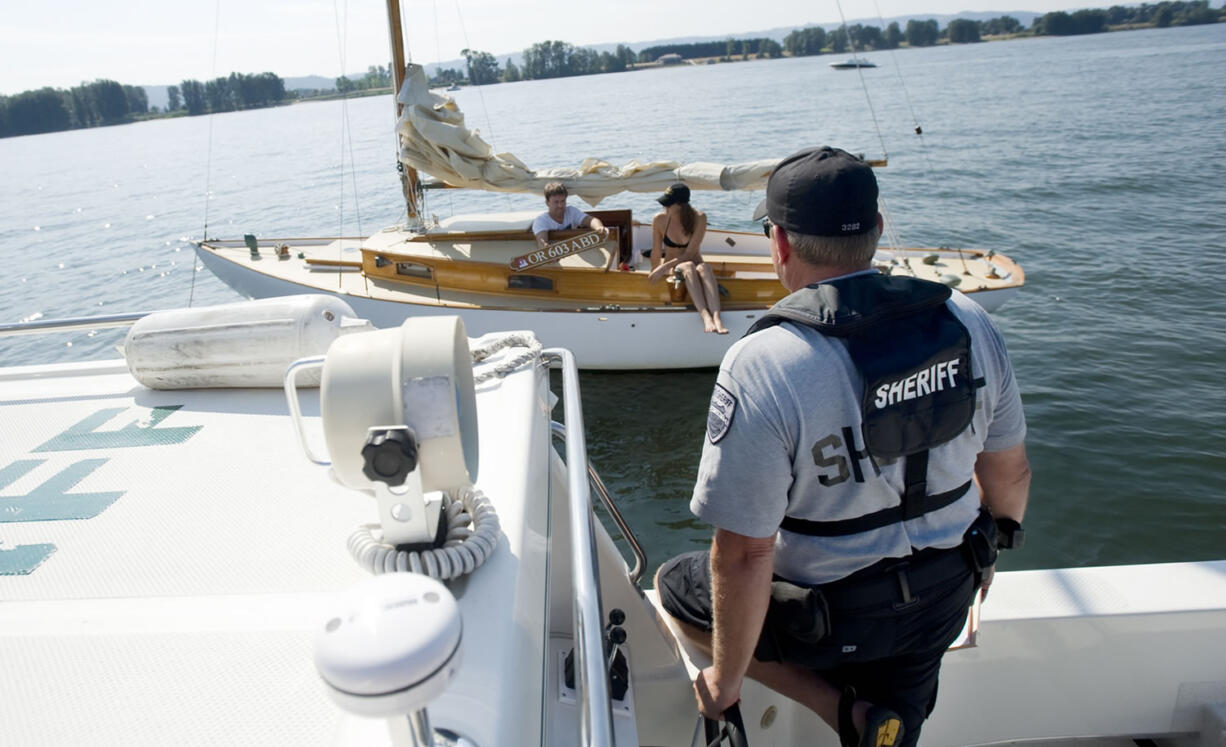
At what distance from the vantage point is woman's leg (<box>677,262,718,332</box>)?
24.8ft

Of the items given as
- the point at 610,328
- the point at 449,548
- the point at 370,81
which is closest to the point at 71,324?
the point at 449,548

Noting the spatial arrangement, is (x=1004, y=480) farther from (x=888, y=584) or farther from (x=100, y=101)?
(x=100, y=101)


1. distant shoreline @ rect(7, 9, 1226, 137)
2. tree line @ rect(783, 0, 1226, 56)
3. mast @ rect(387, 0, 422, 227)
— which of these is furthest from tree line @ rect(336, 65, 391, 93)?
tree line @ rect(783, 0, 1226, 56)

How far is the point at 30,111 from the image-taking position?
251 feet

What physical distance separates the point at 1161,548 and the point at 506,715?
20.7 feet

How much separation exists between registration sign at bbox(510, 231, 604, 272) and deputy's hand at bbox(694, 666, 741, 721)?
641cm

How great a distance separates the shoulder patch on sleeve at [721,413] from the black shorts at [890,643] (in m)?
0.44

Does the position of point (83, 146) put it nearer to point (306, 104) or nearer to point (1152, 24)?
point (306, 104)

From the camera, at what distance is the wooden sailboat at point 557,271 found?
7855 mm

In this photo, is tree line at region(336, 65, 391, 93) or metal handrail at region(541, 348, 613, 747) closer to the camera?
metal handrail at region(541, 348, 613, 747)

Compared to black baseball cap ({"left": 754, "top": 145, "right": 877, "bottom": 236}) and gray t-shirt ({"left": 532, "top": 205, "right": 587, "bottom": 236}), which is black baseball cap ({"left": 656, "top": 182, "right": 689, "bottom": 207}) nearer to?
gray t-shirt ({"left": 532, "top": 205, "right": 587, "bottom": 236})

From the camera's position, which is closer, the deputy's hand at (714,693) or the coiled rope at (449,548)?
the coiled rope at (449,548)

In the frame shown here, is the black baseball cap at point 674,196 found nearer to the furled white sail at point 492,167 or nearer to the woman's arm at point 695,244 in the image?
the woman's arm at point 695,244

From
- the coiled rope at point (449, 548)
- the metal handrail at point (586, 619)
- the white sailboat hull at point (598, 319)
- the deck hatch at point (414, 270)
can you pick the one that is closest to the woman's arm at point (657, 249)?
the white sailboat hull at point (598, 319)
